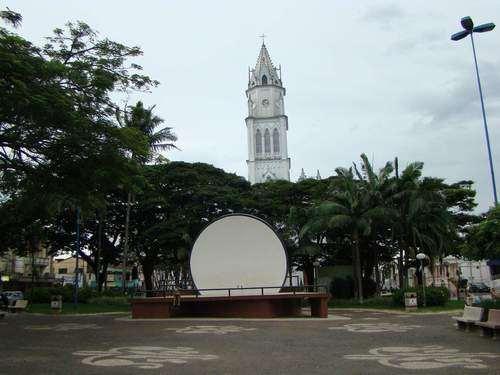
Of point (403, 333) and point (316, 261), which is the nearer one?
point (403, 333)

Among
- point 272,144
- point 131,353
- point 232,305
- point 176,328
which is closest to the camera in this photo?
point 131,353

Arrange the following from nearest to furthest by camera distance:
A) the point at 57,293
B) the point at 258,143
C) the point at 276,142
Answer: the point at 57,293
the point at 276,142
the point at 258,143

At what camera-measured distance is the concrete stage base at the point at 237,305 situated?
2538 cm

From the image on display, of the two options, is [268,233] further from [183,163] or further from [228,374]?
[228,374]

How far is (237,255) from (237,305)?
5.32 meters

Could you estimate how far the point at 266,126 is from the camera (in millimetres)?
95062

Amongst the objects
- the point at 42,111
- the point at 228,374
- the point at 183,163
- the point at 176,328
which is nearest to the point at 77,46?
the point at 42,111

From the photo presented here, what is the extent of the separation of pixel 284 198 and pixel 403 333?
29.8 metres

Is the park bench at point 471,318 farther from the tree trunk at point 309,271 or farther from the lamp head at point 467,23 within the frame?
the tree trunk at point 309,271

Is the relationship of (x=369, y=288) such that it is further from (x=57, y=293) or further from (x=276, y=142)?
(x=276, y=142)

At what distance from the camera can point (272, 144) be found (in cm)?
9462

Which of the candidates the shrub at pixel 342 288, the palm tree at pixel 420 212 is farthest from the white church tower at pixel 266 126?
the palm tree at pixel 420 212

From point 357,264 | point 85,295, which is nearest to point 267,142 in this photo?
point 357,264

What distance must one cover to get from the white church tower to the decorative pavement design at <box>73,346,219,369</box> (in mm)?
80479
